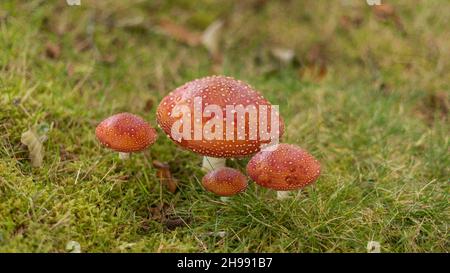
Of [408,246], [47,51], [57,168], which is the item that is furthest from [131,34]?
[408,246]

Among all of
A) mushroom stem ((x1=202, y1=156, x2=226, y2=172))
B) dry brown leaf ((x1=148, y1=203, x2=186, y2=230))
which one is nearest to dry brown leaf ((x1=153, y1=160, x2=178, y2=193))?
dry brown leaf ((x1=148, y1=203, x2=186, y2=230))

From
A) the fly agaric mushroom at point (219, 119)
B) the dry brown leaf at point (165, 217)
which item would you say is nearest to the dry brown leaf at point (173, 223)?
the dry brown leaf at point (165, 217)

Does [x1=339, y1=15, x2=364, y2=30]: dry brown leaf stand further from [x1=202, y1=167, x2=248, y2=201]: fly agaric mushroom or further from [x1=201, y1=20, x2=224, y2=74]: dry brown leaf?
[x1=202, y1=167, x2=248, y2=201]: fly agaric mushroom

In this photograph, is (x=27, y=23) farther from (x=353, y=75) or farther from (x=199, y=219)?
(x=353, y=75)

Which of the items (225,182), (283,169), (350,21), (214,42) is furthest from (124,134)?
(350,21)

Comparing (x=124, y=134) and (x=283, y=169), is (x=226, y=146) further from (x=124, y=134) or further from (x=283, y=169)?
(x=124, y=134)

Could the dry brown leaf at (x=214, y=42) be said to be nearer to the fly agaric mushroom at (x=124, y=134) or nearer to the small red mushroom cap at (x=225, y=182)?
the fly agaric mushroom at (x=124, y=134)

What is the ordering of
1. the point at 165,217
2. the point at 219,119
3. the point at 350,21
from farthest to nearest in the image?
the point at 350,21
the point at 165,217
the point at 219,119
